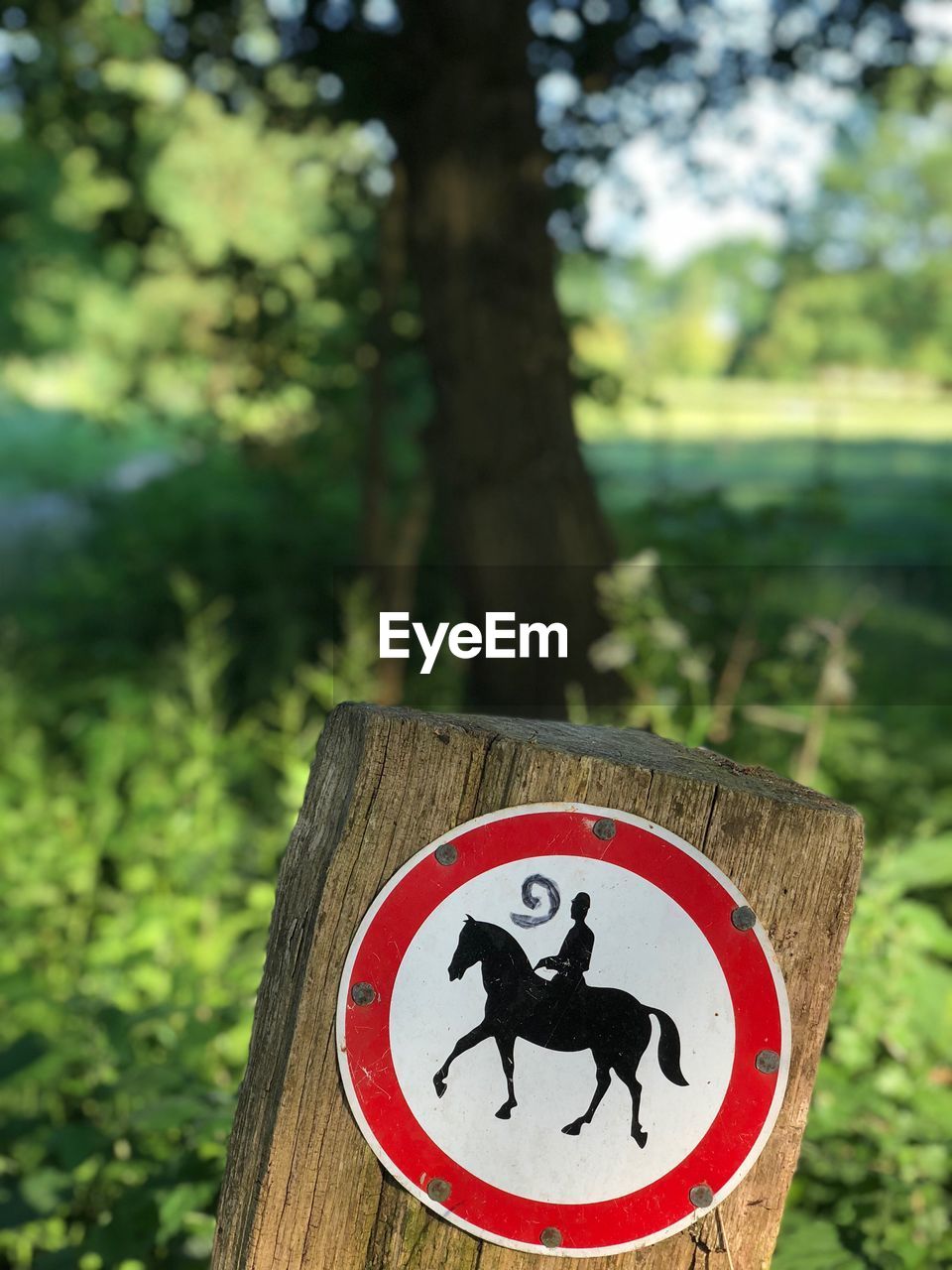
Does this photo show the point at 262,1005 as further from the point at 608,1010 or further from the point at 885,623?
the point at 885,623

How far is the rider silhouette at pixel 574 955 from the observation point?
1.46 meters

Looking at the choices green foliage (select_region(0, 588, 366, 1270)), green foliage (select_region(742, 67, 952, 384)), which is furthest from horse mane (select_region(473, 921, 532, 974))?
green foliage (select_region(742, 67, 952, 384))

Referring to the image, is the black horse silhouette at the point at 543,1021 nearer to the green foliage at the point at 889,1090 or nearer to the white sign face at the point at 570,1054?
the white sign face at the point at 570,1054

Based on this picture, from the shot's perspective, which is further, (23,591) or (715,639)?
(23,591)

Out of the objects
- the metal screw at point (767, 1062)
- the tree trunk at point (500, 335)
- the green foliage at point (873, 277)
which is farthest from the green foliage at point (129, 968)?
the green foliage at point (873, 277)

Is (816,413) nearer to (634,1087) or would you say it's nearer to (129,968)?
(129,968)

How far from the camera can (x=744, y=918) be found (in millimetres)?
1472

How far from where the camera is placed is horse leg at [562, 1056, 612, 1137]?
4.74 feet

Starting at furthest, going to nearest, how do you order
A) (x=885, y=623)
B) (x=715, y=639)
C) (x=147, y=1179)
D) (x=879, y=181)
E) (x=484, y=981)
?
(x=879, y=181)
(x=885, y=623)
(x=715, y=639)
(x=147, y=1179)
(x=484, y=981)

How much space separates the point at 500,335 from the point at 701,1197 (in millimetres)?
4403

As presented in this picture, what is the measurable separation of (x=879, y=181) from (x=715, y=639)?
43000 millimetres

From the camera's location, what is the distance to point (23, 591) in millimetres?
12539

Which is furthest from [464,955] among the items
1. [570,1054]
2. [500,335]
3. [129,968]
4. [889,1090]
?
[500,335]

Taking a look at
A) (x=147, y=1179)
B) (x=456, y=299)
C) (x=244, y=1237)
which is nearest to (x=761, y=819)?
(x=244, y=1237)
